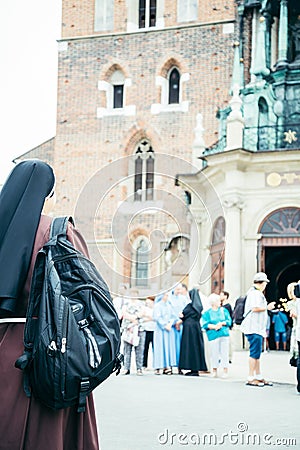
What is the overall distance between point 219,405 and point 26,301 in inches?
263

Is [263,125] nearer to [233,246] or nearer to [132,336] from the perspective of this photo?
[233,246]

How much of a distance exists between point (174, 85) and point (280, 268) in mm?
9278

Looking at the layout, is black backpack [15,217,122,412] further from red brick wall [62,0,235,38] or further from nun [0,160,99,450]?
red brick wall [62,0,235,38]

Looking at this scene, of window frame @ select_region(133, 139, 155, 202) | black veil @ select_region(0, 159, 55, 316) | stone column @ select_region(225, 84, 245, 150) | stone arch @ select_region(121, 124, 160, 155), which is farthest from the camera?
stone arch @ select_region(121, 124, 160, 155)

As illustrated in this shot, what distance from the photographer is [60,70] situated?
102 feet

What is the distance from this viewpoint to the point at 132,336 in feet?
47.2

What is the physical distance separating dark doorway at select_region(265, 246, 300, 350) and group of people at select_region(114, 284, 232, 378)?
9194mm

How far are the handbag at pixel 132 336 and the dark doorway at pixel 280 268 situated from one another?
10.4 meters

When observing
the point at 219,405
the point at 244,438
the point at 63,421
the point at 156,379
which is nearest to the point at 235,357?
the point at 156,379

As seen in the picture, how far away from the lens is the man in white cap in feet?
39.0

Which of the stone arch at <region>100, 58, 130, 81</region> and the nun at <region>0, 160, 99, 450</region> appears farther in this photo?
the stone arch at <region>100, 58, 130, 81</region>

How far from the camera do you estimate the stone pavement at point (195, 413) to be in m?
7.07

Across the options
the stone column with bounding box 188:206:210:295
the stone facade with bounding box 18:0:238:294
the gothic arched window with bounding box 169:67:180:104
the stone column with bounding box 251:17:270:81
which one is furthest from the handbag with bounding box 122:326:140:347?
the gothic arched window with bounding box 169:67:180:104

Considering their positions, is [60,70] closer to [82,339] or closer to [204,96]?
[204,96]
